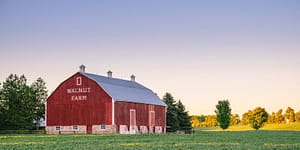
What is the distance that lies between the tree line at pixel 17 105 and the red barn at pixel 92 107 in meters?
4.60

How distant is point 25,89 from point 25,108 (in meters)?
2.52

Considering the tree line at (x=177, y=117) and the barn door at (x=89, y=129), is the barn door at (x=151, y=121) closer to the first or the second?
the tree line at (x=177, y=117)

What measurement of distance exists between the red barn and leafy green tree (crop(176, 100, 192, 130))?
10.2 metres

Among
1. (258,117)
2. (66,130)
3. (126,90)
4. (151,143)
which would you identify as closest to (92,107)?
(66,130)

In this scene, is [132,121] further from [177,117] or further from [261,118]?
[261,118]

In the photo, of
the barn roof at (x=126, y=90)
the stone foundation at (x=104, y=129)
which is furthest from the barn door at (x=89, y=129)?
the barn roof at (x=126, y=90)

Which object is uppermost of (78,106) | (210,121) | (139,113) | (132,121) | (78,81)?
(78,81)

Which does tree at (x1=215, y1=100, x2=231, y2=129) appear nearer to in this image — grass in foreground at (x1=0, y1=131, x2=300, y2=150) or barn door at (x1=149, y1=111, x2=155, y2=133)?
barn door at (x1=149, y1=111, x2=155, y2=133)

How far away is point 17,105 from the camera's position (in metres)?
69.4

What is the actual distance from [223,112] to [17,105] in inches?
2067

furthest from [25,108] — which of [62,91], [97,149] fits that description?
[97,149]

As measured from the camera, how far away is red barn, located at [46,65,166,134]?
62.4 m

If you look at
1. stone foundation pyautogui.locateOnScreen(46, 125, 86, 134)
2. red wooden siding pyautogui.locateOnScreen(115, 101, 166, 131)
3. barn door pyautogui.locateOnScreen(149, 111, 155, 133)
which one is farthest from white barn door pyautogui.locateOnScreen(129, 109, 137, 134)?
stone foundation pyautogui.locateOnScreen(46, 125, 86, 134)

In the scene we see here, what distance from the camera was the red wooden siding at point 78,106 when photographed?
206 feet
